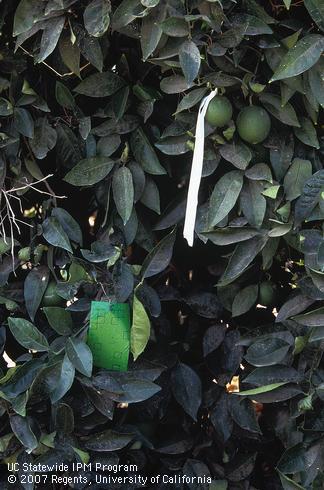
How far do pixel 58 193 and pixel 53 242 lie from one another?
0.23 metres

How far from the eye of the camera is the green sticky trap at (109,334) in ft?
3.93

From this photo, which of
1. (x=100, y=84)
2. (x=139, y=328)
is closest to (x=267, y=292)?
(x=139, y=328)

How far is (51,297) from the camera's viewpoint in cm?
128

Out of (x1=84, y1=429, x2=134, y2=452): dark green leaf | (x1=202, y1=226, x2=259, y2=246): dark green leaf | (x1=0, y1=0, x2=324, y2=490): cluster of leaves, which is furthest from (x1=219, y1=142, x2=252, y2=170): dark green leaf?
(x1=84, y1=429, x2=134, y2=452): dark green leaf

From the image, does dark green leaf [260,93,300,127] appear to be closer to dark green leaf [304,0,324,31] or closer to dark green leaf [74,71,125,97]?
dark green leaf [304,0,324,31]

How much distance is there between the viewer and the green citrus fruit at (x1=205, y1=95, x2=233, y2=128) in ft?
3.66

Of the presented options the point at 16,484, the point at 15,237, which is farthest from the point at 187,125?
the point at 16,484

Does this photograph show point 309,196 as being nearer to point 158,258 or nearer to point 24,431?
point 158,258

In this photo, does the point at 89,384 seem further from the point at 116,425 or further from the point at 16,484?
the point at 16,484

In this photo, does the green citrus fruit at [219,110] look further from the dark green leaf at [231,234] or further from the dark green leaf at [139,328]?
the dark green leaf at [139,328]

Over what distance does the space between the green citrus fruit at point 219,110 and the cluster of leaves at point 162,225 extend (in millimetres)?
25

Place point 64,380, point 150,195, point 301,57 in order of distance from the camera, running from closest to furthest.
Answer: point 301,57, point 64,380, point 150,195

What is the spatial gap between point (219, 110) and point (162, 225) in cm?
27

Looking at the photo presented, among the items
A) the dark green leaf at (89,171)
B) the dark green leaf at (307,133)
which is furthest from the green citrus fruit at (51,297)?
the dark green leaf at (307,133)
